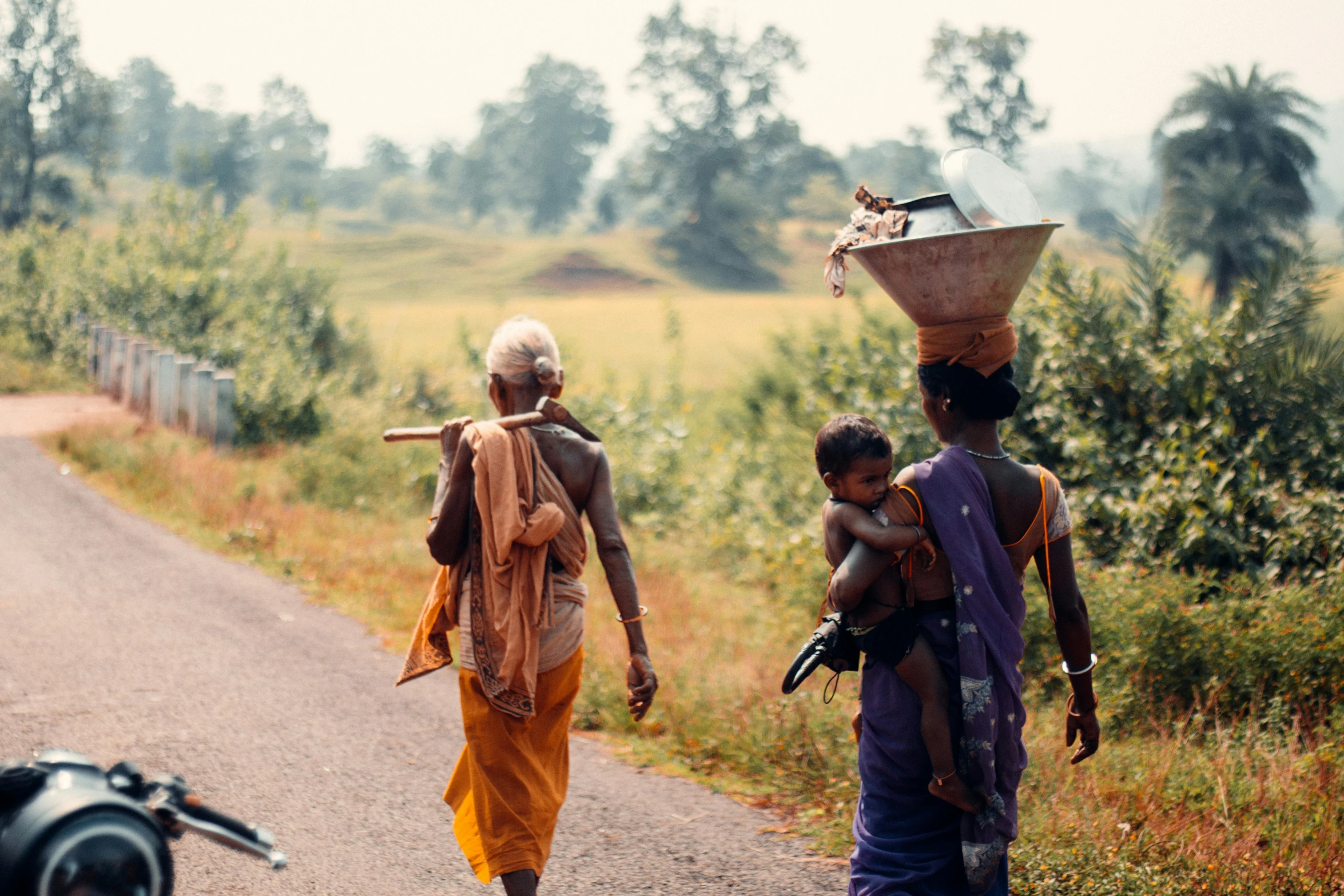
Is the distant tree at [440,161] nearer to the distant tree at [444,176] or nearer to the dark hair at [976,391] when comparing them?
the distant tree at [444,176]

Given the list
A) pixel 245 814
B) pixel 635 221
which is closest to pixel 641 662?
pixel 245 814

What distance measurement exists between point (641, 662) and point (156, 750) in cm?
272

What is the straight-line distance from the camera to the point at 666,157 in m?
71.4

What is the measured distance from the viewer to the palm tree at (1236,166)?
33812 millimetres

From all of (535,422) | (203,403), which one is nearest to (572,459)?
(535,422)

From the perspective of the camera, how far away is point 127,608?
6977mm

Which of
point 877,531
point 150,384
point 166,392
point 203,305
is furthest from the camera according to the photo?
point 203,305

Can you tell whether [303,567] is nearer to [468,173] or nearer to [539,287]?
[539,287]

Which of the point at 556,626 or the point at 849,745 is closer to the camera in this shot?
the point at 556,626

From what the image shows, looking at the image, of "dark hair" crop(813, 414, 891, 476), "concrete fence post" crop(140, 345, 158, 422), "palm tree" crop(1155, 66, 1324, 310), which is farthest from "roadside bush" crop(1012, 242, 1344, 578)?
"palm tree" crop(1155, 66, 1324, 310)

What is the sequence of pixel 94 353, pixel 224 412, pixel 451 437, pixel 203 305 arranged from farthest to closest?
pixel 203 305, pixel 94 353, pixel 224 412, pixel 451 437

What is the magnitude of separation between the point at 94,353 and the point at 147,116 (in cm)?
11067

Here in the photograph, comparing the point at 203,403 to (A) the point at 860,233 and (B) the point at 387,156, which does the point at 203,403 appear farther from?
(B) the point at 387,156

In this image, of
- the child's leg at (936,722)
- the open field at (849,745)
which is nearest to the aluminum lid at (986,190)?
the child's leg at (936,722)
